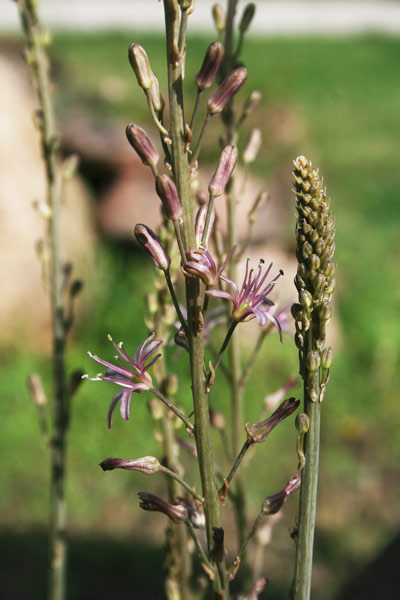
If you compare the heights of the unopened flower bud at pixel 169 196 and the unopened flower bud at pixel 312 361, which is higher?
the unopened flower bud at pixel 169 196

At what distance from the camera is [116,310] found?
16.2 feet

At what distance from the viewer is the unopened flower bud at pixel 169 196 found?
1.09 meters

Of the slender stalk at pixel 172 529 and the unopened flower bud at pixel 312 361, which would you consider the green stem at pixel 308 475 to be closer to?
the unopened flower bud at pixel 312 361

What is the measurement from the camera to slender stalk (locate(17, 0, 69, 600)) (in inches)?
72.7

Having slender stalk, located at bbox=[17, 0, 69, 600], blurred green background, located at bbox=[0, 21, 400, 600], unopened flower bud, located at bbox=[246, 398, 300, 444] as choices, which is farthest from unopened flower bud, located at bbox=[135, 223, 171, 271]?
blurred green background, located at bbox=[0, 21, 400, 600]

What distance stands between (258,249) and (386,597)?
319 centimetres

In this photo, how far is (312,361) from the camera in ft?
3.55

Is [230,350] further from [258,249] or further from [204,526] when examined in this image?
[258,249]

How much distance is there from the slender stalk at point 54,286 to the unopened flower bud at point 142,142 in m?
0.69

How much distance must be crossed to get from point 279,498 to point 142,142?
612mm

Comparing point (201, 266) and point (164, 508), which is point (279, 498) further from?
point (201, 266)

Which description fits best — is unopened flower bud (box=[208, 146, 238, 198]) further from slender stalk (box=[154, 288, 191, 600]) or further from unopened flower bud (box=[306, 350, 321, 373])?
slender stalk (box=[154, 288, 191, 600])

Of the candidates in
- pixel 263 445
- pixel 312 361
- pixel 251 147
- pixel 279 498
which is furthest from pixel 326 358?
pixel 263 445

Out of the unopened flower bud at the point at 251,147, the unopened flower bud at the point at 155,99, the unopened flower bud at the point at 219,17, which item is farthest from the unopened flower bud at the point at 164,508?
the unopened flower bud at the point at 219,17
